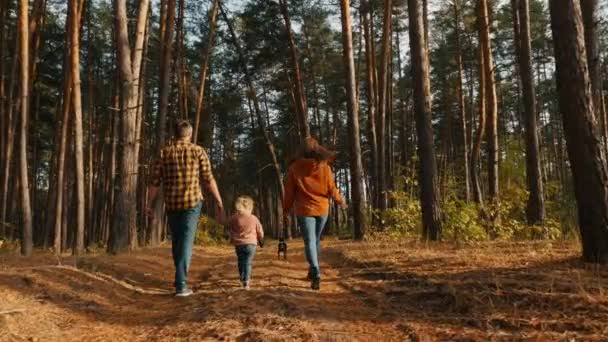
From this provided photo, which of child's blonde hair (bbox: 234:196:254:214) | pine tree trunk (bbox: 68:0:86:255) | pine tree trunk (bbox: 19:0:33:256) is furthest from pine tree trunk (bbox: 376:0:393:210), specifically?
child's blonde hair (bbox: 234:196:254:214)

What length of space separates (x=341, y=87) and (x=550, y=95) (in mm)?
19681

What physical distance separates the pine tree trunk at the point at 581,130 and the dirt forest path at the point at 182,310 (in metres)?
2.53

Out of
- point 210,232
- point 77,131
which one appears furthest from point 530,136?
point 210,232

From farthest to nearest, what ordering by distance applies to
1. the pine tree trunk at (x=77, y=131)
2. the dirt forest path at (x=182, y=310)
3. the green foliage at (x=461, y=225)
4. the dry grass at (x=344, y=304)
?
the pine tree trunk at (x=77, y=131), the green foliage at (x=461, y=225), the dirt forest path at (x=182, y=310), the dry grass at (x=344, y=304)

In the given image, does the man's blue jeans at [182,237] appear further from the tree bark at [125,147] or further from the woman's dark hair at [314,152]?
the tree bark at [125,147]

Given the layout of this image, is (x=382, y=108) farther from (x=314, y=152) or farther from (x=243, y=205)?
(x=243, y=205)

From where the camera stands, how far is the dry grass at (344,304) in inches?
150

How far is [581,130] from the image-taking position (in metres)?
5.71

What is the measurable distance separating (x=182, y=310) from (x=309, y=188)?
7.14ft

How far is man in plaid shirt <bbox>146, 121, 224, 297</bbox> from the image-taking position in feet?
18.8

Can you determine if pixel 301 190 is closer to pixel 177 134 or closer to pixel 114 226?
pixel 177 134

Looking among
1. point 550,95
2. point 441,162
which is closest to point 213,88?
point 441,162

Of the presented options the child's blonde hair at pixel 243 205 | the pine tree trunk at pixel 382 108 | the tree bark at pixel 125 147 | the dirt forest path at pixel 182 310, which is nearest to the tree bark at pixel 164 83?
the tree bark at pixel 125 147

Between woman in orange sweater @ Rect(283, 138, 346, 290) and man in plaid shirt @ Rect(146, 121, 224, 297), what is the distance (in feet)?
3.06
